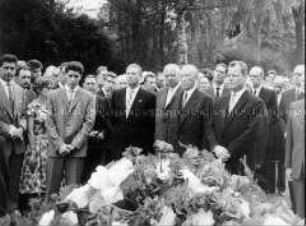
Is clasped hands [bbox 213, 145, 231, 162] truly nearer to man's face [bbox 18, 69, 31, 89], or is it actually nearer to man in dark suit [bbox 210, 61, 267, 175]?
man in dark suit [bbox 210, 61, 267, 175]

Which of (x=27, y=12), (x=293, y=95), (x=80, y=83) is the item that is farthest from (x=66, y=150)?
(x=293, y=95)

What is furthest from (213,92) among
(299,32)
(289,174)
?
(289,174)

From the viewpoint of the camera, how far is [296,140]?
4.28 meters

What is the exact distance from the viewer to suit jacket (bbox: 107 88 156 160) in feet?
18.4

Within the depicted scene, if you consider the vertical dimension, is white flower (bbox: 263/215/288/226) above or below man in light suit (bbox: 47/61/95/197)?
below

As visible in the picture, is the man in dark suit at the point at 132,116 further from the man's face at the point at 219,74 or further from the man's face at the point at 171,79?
the man's face at the point at 219,74

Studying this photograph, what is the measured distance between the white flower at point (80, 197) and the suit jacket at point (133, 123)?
126 cm

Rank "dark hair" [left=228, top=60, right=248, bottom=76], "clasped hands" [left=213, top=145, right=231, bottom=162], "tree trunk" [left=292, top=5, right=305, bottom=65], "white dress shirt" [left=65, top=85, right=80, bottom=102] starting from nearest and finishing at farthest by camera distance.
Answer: "tree trunk" [left=292, top=5, right=305, bottom=65], "clasped hands" [left=213, top=145, right=231, bottom=162], "dark hair" [left=228, top=60, right=248, bottom=76], "white dress shirt" [left=65, top=85, right=80, bottom=102]

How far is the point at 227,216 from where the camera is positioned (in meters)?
3.97

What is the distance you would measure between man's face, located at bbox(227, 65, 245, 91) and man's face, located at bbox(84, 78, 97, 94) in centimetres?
132

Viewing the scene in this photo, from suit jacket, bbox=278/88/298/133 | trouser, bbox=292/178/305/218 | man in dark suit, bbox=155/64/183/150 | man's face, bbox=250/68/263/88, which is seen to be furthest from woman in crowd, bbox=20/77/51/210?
trouser, bbox=292/178/305/218

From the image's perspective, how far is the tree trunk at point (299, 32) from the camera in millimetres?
4542

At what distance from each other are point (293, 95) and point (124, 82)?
5.49ft

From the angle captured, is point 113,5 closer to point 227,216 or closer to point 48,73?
point 48,73
